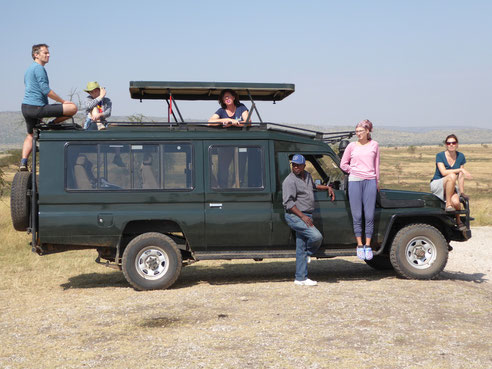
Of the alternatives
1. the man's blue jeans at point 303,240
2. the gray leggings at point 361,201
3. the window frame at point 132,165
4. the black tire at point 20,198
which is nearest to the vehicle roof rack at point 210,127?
the window frame at point 132,165

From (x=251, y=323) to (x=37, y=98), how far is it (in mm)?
4560

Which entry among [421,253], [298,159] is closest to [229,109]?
[298,159]

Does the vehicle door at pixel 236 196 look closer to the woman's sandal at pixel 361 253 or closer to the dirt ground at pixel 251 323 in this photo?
the dirt ground at pixel 251 323

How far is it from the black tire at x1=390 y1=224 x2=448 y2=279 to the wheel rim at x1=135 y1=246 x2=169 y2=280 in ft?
11.0

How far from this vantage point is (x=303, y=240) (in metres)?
9.00

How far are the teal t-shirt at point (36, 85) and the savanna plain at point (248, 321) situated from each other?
275 centimetres

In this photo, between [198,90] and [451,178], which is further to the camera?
Answer: [198,90]

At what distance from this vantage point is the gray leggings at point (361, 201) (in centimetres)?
907

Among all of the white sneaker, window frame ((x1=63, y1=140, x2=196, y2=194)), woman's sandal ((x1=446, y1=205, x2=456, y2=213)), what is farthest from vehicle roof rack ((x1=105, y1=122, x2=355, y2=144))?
the white sneaker

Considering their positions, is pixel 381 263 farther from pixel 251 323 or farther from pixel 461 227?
pixel 251 323

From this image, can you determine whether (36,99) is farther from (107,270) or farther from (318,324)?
(318,324)

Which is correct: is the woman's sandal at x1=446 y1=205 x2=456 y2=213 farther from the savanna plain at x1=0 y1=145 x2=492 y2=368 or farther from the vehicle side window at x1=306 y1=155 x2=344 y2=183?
the vehicle side window at x1=306 y1=155 x2=344 y2=183

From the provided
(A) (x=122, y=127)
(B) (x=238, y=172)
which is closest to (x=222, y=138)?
(B) (x=238, y=172)

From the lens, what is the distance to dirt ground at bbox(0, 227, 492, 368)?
5688 mm
